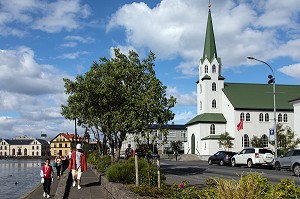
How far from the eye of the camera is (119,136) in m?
27.6

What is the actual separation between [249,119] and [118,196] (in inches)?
2472

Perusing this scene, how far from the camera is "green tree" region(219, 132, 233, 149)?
64.8 m

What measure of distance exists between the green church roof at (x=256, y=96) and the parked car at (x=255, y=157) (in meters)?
33.2

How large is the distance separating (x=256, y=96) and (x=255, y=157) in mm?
→ 40338

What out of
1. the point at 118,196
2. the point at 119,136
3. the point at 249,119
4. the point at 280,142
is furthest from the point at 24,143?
the point at 118,196

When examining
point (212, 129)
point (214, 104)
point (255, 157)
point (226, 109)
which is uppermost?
point (214, 104)

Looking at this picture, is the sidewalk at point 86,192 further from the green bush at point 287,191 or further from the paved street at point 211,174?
the green bush at point 287,191

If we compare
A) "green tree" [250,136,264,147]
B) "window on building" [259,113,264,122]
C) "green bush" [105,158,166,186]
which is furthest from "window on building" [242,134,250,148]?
"green bush" [105,158,166,186]

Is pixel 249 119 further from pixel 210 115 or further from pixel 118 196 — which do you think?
pixel 118 196

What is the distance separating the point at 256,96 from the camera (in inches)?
2889

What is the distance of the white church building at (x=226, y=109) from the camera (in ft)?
226

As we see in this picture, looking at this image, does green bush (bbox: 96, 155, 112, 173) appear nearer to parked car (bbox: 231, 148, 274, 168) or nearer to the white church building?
parked car (bbox: 231, 148, 274, 168)

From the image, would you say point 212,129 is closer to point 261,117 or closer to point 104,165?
point 261,117

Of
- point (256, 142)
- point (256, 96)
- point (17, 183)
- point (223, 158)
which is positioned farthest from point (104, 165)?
point (256, 96)
